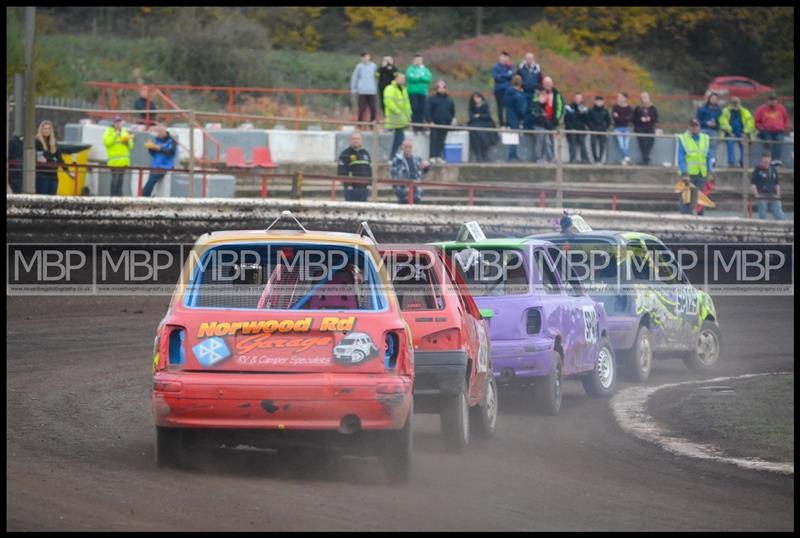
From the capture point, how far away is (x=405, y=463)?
8.91m

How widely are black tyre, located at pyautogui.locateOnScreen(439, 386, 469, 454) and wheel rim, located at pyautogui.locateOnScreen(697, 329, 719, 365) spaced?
740cm

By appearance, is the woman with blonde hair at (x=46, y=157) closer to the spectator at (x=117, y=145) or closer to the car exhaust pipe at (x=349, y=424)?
the spectator at (x=117, y=145)

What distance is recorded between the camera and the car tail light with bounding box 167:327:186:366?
8867 mm

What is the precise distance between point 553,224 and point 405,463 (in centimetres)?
1296

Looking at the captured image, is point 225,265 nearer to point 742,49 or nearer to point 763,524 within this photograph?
point 763,524

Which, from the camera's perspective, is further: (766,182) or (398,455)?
(766,182)

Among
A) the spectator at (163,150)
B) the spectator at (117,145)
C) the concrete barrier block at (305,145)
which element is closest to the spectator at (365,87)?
Result: the concrete barrier block at (305,145)

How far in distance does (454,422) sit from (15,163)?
12746mm

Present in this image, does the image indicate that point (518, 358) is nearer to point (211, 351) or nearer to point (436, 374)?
point (436, 374)

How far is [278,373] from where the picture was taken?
8781 mm

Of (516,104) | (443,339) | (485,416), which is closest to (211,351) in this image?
(443,339)

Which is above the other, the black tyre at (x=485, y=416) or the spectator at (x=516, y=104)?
the spectator at (x=516, y=104)

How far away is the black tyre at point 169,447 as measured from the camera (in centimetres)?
889

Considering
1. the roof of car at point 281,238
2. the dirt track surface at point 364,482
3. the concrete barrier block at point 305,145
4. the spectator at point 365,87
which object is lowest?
→ the dirt track surface at point 364,482
